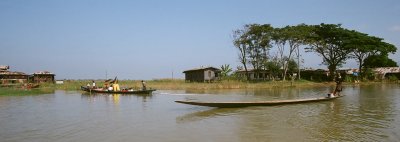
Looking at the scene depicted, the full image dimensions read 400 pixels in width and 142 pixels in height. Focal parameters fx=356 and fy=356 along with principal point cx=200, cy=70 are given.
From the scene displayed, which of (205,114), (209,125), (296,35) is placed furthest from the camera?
(296,35)

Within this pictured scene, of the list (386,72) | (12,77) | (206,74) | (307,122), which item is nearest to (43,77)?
(12,77)

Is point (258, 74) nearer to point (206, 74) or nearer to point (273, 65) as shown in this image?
point (273, 65)

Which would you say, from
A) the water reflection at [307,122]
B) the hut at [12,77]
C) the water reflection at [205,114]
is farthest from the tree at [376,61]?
the hut at [12,77]

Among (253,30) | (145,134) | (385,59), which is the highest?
(253,30)

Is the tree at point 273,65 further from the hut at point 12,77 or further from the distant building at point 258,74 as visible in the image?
the hut at point 12,77

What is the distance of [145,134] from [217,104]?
4.58 m

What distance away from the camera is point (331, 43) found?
1673 inches

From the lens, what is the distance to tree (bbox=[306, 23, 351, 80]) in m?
41.2

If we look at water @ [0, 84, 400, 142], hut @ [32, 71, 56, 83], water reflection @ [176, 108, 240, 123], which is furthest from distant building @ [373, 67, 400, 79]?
hut @ [32, 71, 56, 83]

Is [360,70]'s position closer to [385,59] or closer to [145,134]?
[385,59]

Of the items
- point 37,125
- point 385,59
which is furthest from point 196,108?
point 385,59

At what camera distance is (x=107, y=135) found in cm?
994

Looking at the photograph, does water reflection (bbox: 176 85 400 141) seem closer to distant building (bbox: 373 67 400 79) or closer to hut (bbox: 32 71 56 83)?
hut (bbox: 32 71 56 83)

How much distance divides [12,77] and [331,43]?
36948 mm
